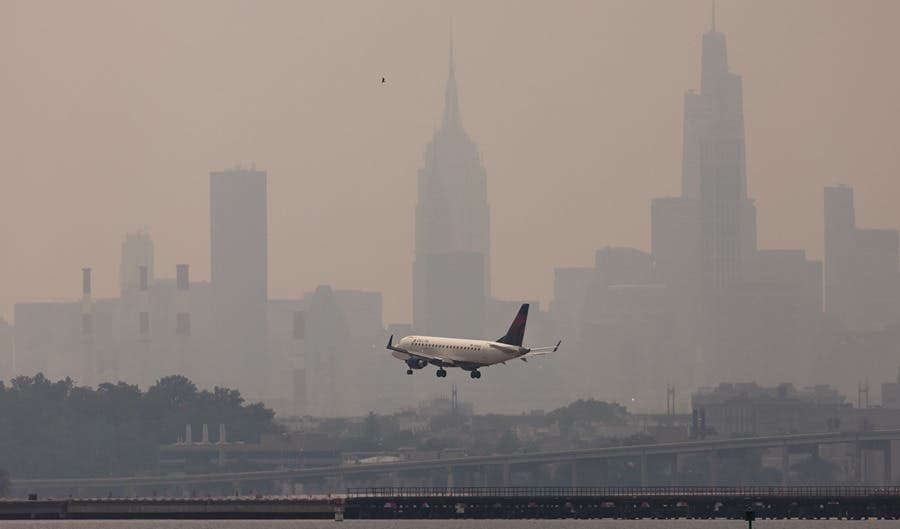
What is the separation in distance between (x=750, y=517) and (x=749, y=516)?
0.32ft

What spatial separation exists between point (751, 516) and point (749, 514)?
635 mm

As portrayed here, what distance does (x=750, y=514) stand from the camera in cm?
19575

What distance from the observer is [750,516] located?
640ft

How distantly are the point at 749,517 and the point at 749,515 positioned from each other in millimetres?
197

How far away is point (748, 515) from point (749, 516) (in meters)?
1.00

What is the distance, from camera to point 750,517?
195500 mm

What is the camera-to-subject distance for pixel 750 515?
195375 mm

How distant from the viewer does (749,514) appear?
196 metres

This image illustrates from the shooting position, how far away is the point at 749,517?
19588 cm

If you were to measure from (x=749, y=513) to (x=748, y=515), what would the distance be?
0.41m

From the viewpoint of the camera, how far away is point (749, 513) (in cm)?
19612

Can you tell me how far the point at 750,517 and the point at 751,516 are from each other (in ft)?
0.52

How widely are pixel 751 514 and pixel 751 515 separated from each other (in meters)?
0.15

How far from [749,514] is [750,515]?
63 centimetres
